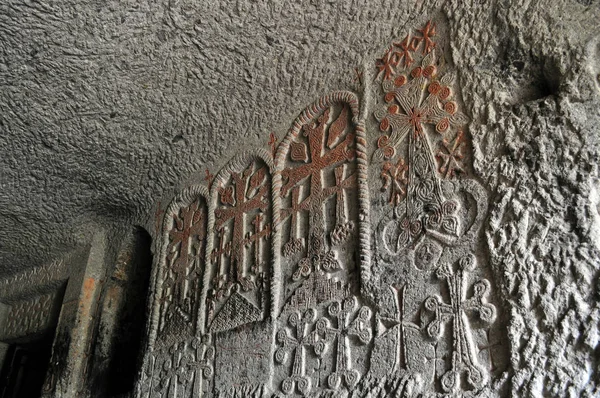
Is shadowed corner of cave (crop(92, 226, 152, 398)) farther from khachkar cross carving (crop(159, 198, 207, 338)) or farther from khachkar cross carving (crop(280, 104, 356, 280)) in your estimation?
khachkar cross carving (crop(280, 104, 356, 280))

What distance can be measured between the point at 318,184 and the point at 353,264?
0.45m

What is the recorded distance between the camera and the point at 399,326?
5.50 ft

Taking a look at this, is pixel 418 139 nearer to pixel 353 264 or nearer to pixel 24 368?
pixel 353 264

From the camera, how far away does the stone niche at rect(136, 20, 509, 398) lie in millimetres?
1564

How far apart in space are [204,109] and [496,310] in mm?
1890

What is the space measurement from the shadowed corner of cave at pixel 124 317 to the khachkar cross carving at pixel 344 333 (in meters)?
1.71

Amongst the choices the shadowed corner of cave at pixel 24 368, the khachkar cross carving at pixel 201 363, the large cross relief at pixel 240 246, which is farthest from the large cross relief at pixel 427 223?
the shadowed corner of cave at pixel 24 368

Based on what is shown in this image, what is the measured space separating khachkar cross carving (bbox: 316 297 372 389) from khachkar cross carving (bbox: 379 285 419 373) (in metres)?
0.08

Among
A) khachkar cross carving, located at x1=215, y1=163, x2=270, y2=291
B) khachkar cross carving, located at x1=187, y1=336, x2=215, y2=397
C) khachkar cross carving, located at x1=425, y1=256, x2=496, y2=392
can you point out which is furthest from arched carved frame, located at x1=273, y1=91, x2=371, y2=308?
khachkar cross carving, located at x1=187, y1=336, x2=215, y2=397

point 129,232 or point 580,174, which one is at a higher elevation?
point 129,232

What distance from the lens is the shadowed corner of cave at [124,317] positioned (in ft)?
10.8

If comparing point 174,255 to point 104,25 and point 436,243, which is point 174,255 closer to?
point 104,25

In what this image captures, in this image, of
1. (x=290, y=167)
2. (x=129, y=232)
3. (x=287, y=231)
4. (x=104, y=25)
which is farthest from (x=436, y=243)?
(x=129, y=232)

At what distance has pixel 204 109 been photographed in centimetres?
280
